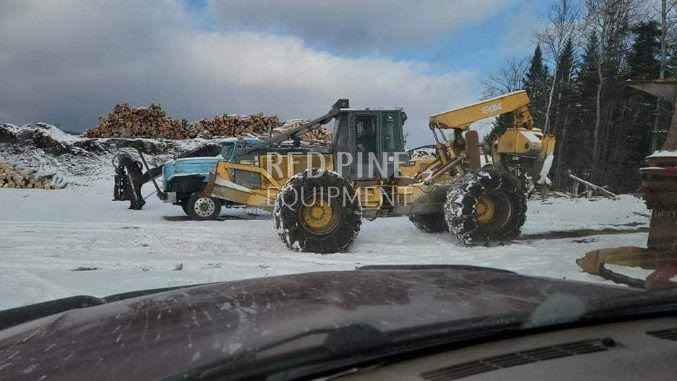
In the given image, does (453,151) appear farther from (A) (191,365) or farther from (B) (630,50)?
(B) (630,50)

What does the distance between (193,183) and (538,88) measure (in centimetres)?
1873

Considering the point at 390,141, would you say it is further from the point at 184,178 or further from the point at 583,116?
the point at 583,116

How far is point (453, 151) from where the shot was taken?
7941mm

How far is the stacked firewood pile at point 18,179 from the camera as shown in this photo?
1444cm

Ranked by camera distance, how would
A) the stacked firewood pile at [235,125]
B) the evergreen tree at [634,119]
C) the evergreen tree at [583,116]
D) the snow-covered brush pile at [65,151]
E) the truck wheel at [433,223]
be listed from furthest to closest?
the evergreen tree at [583,116] < the evergreen tree at [634,119] < the stacked firewood pile at [235,125] < the snow-covered brush pile at [65,151] < the truck wheel at [433,223]

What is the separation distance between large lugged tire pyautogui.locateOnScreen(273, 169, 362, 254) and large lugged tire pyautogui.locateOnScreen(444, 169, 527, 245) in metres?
1.33

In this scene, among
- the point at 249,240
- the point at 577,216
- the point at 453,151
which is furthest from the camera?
the point at 577,216

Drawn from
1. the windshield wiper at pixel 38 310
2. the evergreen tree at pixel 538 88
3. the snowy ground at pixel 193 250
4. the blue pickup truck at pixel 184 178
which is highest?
the evergreen tree at pixel 538 88

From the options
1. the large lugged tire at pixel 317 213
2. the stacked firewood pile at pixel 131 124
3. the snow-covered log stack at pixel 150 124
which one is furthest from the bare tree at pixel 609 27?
the large lugged tire at pixel 317 213

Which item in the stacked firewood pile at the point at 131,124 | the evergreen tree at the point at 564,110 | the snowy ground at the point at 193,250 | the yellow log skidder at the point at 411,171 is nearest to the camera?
the snowy ground at the point at 193,250

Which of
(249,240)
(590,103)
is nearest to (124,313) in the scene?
(249,240)

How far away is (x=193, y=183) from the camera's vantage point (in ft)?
34.2

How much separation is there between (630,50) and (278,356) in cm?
2257

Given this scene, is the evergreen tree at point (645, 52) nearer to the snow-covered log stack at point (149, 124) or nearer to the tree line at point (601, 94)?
the tree line at point (601, 94)
